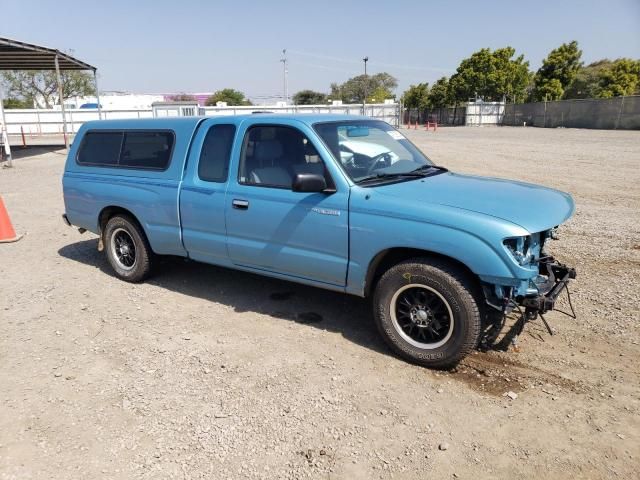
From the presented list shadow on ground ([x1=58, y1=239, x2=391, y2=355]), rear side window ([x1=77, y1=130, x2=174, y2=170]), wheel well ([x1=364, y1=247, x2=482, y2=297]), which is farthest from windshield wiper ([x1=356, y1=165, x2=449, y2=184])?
rear side window ([x1=77, y1=130, x2=174, y2=170])

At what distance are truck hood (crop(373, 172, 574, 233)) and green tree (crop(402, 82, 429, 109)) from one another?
71.4 m

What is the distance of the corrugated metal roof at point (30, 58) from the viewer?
18.9 meters

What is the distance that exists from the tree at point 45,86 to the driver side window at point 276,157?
76.5m

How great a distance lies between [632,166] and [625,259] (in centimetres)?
1049

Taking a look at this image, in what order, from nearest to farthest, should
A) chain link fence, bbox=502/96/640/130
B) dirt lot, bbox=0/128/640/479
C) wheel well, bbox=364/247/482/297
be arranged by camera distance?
dirt lot, bbox=0/128/640/479 → wheel well, bbox=364/247/482/297 → chain link fence, bbox=502/96/640/130

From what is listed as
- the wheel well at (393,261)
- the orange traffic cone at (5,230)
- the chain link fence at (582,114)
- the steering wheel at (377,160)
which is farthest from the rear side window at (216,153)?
the chain link fence at (582,114)

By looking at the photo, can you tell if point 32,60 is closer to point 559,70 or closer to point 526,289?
point 526,289

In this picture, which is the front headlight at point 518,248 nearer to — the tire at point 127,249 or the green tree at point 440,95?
the tire at point 127,249

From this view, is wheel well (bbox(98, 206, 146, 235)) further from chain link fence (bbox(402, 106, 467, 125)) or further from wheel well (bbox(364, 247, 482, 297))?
chain link fence (bbox(402, 106, 467, 125))

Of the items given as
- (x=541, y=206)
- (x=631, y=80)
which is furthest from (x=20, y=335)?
(x=631, y=80)

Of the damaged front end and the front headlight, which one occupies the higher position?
the front headlight

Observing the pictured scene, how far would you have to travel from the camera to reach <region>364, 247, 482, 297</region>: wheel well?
12.1 feet

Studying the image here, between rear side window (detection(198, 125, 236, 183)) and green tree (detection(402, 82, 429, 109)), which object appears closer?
rear side window (detection(198, 125, 236, 183))

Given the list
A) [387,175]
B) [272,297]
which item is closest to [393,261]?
[387,175]
